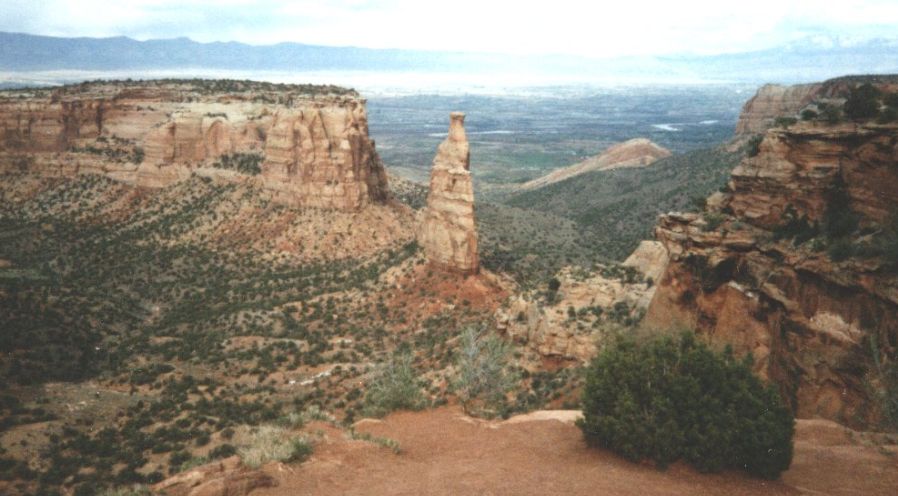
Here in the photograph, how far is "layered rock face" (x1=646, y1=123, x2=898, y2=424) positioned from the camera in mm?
16328

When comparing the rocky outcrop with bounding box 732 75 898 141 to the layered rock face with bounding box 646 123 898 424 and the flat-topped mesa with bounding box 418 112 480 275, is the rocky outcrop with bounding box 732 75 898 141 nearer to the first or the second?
the flat-topped mesa with bounding box 418 112 480 275

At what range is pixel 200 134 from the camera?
→ 61594 millimetres

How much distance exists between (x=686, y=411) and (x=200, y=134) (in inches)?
2250

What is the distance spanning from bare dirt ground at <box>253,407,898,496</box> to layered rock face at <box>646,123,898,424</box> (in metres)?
1.73

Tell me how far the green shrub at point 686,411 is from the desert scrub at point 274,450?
6709mm

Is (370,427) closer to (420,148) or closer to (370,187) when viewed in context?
(370,187)

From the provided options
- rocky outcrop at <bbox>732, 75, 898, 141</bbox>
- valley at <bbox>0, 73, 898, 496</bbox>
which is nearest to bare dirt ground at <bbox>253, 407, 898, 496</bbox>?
valley at <bbox>0, 73, 898, 496</bbox>

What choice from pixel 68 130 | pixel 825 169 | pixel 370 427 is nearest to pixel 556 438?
pixel 370 427

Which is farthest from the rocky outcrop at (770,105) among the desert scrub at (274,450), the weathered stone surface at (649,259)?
the desert scrub at (274,450)

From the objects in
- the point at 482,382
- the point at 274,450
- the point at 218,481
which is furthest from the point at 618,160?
the point at 218,481

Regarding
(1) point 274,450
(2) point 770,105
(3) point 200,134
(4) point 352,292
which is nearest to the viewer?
(1) point 274,450

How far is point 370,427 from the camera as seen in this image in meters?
19.3

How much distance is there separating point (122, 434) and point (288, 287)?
21491mm

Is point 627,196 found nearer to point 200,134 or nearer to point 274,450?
point 200,134
